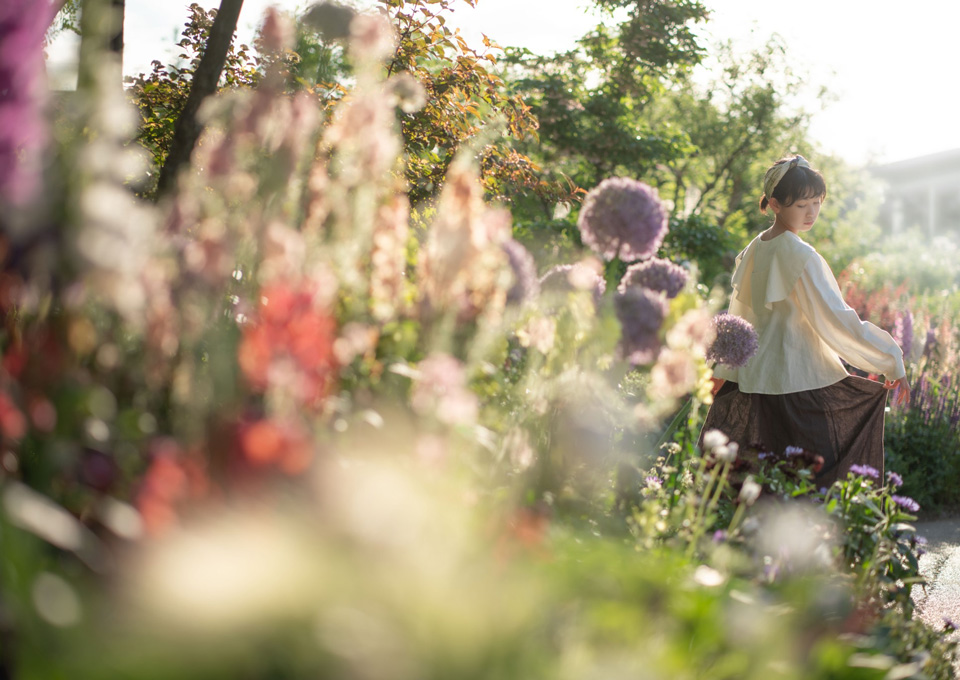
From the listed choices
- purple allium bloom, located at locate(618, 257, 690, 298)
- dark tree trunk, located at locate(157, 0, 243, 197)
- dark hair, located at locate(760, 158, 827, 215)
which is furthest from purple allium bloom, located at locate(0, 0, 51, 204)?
dark hair, located at locate(760, 158, 827, 215)

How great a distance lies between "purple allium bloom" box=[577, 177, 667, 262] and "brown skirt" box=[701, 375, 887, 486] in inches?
89.1

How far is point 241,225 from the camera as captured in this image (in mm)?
1554

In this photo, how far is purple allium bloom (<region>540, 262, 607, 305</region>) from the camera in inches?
86.3

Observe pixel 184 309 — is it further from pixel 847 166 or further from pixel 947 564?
pixel 847 166

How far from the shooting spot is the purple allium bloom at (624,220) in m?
2.33

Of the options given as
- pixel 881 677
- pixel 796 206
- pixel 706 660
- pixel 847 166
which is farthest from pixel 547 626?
pixel 847 166

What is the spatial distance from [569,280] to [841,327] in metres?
2.38

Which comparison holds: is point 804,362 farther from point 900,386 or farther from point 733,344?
point 733,344

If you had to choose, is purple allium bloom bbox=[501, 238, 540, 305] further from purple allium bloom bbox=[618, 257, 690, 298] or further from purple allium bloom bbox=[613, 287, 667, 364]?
purple allium bloom bbox=[618, 257, 690, 298]

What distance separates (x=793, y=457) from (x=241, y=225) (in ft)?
9.07

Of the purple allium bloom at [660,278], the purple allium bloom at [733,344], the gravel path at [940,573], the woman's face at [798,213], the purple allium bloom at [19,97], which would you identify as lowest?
the gravel path at [940,573]

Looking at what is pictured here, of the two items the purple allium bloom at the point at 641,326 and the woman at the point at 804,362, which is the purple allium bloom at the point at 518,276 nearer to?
the purple allium bloom at the point at 641,326

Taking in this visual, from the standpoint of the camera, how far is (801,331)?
4.28 m

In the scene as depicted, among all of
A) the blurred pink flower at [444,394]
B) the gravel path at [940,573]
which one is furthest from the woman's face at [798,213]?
the blurred pink flower at [444,394]
